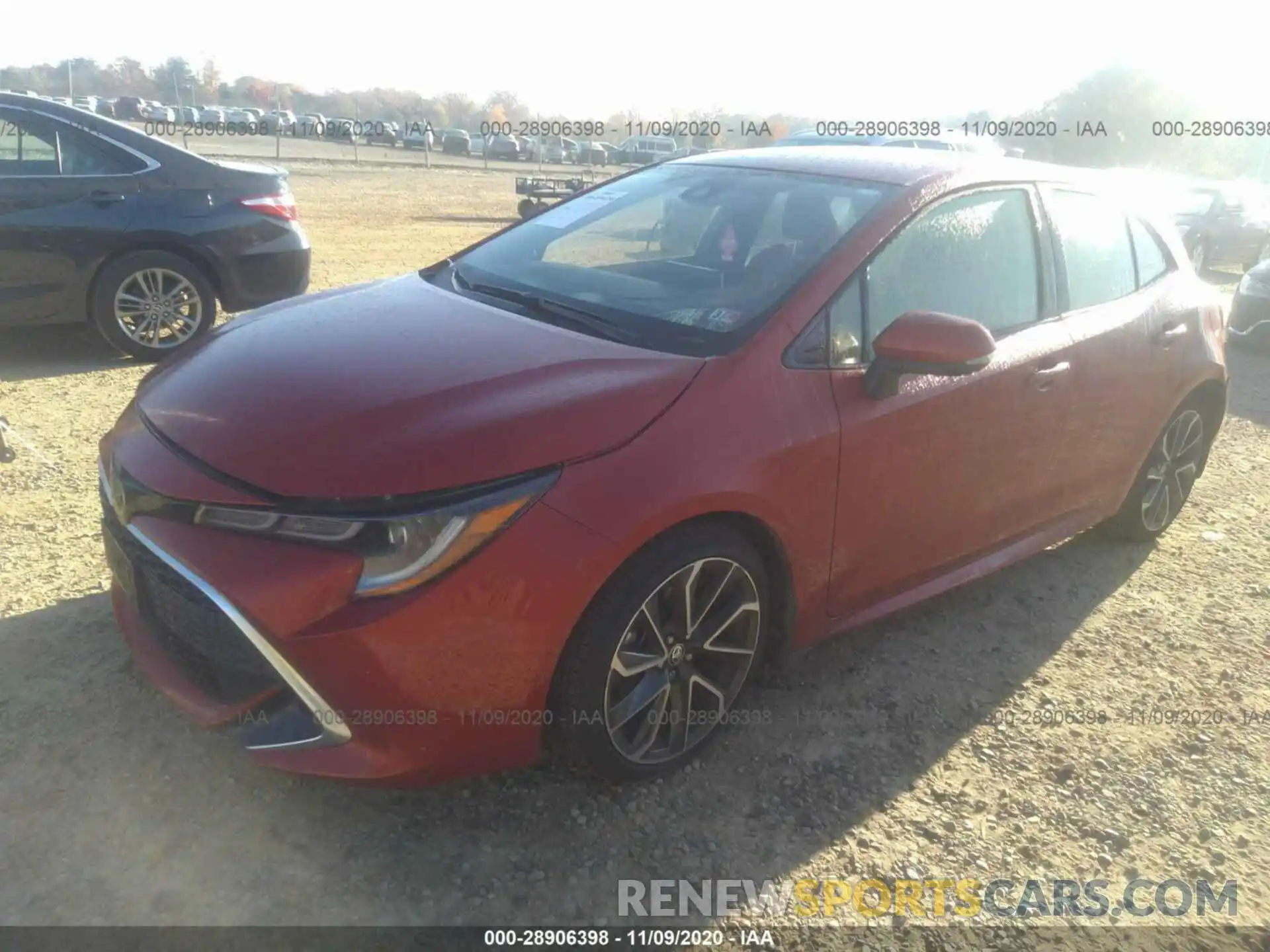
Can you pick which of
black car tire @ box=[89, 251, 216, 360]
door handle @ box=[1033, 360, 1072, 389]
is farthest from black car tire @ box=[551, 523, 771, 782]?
black car tire @ box=[89, 251, 216, 360]

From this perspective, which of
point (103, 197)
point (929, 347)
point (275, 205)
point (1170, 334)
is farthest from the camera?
point (275, 205)

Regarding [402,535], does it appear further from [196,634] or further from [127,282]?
[127,282]

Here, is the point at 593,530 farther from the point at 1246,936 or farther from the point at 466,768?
the point at 1246,936

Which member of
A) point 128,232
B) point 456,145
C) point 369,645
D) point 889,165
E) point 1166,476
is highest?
point 456,145

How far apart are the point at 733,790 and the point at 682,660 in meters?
0.41

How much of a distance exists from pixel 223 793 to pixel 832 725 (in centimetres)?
177

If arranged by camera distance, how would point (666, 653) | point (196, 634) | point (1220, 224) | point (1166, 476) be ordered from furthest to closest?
point (1220, 224), point (1166, 476), point (666, 653), point (196, 634)

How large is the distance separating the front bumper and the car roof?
177 centimetres

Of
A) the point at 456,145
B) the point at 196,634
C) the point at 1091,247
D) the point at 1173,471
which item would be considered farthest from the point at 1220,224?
the point at 456,145

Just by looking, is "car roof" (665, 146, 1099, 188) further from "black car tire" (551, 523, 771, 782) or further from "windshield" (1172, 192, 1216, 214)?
"windshield" (1172, 192, 1216, 214)

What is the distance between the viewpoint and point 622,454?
234cm

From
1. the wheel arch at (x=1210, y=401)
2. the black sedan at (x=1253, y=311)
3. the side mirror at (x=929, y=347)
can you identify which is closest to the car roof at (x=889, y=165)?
the side mirror at (x=929, y=347)

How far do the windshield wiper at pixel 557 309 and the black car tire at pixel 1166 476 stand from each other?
2.64 metres

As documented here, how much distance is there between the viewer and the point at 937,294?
10.3ft
